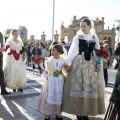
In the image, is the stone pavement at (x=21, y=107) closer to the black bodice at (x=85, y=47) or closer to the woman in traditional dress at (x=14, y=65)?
the woman in traditional dress at (x=14, y=65)

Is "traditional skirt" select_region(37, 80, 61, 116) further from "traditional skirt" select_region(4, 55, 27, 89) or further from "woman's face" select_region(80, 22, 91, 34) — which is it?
"traditional skirt" select_region(4, 55, 27, 89)

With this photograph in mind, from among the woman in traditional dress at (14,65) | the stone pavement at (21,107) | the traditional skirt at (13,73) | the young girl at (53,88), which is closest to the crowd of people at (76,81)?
the young girl at (53,88)

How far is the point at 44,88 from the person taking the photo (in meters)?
5.52

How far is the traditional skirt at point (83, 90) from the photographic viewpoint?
17.3 feet

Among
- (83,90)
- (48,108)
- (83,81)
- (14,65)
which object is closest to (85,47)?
(83,81)

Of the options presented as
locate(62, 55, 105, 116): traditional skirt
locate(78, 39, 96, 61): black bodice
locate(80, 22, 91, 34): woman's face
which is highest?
locate(80, 22, 91, 34): woman's face

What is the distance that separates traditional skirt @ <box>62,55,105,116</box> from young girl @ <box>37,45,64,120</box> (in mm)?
126

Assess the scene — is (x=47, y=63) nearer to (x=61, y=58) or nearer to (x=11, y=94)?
(x=61, y=58)

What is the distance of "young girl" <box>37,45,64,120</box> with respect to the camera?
17.7 feet

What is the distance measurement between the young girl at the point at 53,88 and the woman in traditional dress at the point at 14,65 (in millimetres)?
2833

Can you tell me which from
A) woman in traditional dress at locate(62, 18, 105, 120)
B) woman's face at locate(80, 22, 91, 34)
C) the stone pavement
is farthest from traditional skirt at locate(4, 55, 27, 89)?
woman's face at locate(80, 22, 91, 34)

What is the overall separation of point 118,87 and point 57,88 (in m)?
1.93

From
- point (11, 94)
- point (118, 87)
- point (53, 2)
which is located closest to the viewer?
point (118, 87)

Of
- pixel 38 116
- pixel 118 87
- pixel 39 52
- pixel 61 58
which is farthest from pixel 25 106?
pixel 39 52
